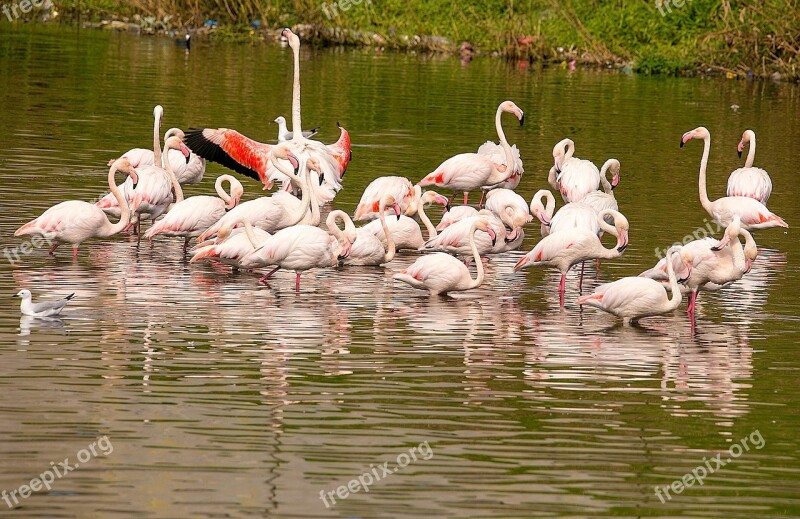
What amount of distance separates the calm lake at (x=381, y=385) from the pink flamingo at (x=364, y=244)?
0.12m

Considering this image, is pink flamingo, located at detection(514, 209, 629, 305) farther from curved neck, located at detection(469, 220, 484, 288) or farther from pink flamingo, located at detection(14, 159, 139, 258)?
pink flamingo, located at detection(14, 159, 139, 258)

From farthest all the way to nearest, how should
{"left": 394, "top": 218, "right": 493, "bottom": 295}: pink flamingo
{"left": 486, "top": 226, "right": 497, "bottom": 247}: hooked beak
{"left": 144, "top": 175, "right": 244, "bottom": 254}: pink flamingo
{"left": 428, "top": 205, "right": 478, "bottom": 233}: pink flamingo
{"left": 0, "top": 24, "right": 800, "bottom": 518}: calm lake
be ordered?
{"left": 428, "top": 205, "right": 478, "bottom": 233}: pink flamingo < {"left": 144, "top": 175, "right": 244, "bottom": 254}: pink flamingo < {"left": 486, "top": 226, "right": 497, "bottom": 247}: hooked beak < {"left": 394, "top": 218, "right": 493, "bottom": 295}: pink flamingo < {"left": 0, "top": 24, "right": 800, "bottom": 518}: calm lake

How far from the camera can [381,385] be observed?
734 cm

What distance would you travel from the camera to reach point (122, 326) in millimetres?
8406

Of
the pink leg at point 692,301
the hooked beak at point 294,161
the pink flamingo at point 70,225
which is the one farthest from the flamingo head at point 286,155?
the pink leg at point 692,301

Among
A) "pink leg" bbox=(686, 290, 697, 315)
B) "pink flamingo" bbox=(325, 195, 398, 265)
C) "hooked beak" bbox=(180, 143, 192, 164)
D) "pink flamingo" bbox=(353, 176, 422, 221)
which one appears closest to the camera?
"pink leg" bbox=(686, 290, 697, 315)

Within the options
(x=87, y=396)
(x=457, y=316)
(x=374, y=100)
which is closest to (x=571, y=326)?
(x=457, y=316)

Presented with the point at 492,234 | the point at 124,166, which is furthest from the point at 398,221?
the point at 124,166

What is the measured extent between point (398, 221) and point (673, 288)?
3018 millimetres

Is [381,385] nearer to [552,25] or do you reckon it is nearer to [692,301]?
[692,301]

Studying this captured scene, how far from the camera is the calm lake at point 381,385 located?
5.78 m

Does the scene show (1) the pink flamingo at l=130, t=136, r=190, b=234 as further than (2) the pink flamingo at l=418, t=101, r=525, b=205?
No

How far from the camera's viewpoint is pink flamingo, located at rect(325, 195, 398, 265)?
1060cm

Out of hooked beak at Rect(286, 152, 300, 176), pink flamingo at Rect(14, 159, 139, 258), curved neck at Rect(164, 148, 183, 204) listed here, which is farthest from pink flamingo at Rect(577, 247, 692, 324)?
curved neck at Rect(164, 148, 183, 204)
